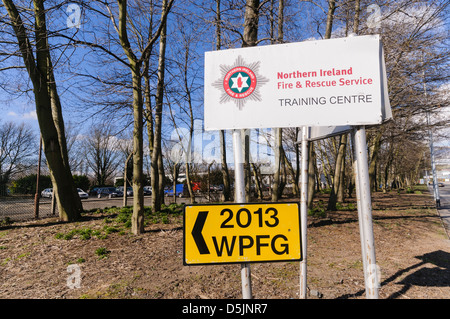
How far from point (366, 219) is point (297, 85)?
5.42 ft

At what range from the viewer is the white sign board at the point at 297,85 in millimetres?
2895

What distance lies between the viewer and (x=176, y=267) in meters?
5.20

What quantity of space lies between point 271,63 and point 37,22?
27.5 feet

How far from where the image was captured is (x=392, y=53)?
9398 mm

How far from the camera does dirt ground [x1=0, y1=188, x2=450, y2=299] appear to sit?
4113 mm

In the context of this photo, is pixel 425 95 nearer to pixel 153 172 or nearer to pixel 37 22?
pixel 153 172

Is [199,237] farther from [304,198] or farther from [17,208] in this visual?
[17,208]

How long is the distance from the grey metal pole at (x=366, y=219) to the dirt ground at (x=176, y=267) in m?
1.15

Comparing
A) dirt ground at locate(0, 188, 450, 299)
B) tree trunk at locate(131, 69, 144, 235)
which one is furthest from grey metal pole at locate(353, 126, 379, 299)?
tree trunk at locate(131, 69, 144, 235)

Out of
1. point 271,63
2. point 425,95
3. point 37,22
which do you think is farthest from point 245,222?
point 425,95

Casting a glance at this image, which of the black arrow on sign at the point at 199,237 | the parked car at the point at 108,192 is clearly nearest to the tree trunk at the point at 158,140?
the black arrow on sign at the point at 199,237

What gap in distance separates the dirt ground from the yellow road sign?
1690 millimetres

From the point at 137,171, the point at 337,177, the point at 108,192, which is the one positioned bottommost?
the point at 108,192

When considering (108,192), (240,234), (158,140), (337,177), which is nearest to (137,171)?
(158,140)
